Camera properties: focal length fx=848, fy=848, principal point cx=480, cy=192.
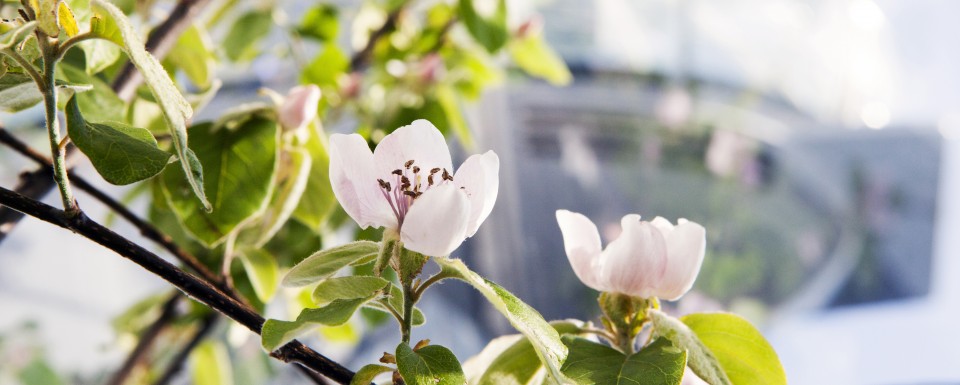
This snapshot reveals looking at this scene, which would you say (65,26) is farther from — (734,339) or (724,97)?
(724,97)

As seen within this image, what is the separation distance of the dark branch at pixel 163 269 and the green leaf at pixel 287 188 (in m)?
0.10

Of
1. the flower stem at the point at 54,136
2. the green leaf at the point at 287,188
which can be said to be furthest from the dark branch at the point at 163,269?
the green leaf at the point at 287,188

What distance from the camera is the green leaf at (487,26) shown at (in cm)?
41

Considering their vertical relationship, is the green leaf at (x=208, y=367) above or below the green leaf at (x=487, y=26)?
below

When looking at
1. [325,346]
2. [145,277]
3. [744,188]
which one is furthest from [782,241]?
[145,277]

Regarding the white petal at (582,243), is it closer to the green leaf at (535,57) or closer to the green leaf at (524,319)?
the green leaf at (524,319)

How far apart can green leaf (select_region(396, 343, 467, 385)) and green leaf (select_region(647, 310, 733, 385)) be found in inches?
2.0

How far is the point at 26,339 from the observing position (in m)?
0.85

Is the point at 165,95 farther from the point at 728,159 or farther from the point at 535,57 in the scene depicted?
the point at 728,159

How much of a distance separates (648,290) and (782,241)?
4.80ft

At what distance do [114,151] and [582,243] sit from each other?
0.34 feet

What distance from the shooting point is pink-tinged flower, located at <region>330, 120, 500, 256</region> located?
0.16m

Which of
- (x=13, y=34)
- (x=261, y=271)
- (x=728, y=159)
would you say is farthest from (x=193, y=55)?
(x=728, y=159)

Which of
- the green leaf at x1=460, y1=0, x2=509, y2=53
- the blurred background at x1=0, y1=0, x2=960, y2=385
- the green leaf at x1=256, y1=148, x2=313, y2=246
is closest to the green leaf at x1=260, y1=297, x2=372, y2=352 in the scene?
the green leaf at x1=256, y1=148, x2=313, y2=246
